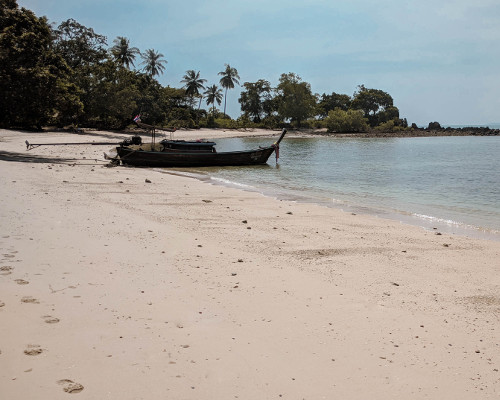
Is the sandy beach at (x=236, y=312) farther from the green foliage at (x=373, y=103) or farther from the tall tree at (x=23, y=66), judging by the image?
the green foliage at (x=373, y=103)

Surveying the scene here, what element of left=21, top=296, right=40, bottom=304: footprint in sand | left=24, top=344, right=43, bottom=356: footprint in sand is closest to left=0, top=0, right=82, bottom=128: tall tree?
left=21, top=296, right=40, bottom=304: footprint in sand

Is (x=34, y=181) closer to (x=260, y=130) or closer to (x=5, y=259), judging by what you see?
(x=5, y=259)

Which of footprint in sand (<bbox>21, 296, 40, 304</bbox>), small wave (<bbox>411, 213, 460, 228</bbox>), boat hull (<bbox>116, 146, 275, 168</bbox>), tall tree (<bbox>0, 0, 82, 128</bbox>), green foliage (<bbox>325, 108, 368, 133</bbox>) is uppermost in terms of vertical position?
green foliage (<bbox>325, 108, 368, 133</bbox>)

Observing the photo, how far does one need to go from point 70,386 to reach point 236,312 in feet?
5.40

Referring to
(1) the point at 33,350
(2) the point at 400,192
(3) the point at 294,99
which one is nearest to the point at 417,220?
(2) the point at 400,192

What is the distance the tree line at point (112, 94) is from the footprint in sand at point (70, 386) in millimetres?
19043

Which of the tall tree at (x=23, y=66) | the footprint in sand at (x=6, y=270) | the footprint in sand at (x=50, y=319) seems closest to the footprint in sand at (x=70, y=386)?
the footprint in sand at (x=50, y=319)

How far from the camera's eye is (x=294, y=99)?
93938 millimetres

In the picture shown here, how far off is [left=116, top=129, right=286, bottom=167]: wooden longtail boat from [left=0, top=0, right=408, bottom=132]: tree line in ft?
14.5

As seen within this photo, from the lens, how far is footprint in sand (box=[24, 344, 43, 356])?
3088 millimetres

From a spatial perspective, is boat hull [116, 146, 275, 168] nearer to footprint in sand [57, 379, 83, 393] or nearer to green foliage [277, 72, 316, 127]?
footprint in sand [57, 379, 83, 393]

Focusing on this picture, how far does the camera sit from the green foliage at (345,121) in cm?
9650

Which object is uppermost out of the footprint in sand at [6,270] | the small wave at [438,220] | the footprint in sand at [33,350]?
the footprint in sand at [6,270]

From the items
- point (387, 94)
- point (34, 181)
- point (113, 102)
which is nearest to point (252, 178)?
point (34, 181)
